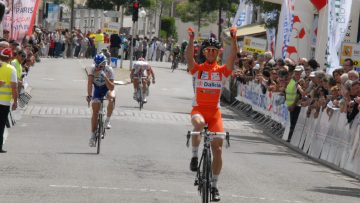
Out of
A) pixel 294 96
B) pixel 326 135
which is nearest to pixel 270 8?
pixel 294 96

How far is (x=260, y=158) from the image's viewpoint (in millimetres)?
20719

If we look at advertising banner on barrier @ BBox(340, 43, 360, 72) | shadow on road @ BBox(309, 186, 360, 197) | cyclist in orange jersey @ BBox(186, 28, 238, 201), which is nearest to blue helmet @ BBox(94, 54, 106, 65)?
shadow on road @ BBox(309, 186, 360, 197)

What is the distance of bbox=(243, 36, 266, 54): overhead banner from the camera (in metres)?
37.6

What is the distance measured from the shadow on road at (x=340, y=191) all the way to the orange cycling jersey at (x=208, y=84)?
10.5ft

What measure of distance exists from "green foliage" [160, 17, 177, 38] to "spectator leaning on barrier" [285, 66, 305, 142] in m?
80.1

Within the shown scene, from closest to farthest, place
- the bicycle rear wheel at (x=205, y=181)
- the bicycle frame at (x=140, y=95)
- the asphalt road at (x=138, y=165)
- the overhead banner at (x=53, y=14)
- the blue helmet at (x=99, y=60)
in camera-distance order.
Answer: the bicycle rear wheel at (x=205, y=181) < the asphalt road at (x=138, y=165) < the blue helmet at (x=99, y=60) < the bicycle frame at (x=140, y=95) < the overhead banner at (x=53, y=14)

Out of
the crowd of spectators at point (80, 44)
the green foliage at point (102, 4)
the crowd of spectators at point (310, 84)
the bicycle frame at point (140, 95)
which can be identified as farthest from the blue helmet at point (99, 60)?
the green foliage at point (102, 4)

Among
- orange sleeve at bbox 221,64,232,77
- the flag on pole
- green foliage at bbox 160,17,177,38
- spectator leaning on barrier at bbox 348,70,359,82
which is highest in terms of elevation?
the flag on pole

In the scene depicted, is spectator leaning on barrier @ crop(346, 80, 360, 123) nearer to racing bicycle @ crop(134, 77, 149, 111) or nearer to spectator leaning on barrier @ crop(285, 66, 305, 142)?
spectator leaning on barrier @ crop(285, 66, 305, 142)

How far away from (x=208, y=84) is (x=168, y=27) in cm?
9472

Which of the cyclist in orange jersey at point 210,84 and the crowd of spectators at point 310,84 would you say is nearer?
the cyclist in orange jersey at point 210,84

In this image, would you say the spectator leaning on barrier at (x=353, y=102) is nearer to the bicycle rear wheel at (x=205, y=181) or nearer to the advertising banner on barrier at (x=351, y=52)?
the advertising banner on barrier at (x=351, y=52)

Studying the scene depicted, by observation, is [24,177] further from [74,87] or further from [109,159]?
[74,87]

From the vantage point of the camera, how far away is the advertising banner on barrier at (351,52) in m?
24.7
